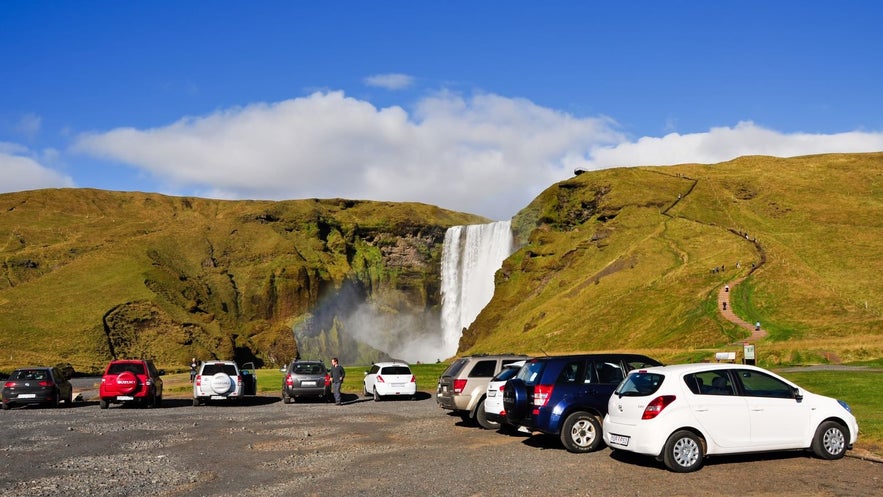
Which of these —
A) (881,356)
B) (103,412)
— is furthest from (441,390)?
(881,356)

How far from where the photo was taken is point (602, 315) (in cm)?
6291

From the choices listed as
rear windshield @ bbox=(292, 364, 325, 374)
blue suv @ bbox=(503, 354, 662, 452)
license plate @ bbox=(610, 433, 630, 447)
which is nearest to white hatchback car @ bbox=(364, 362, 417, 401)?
rear windshield @ bbox=(292, 364, 325, 374)

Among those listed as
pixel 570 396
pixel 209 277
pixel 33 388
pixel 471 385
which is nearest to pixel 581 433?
pixel 570 396

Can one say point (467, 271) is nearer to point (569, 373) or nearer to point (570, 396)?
point (569, 373)

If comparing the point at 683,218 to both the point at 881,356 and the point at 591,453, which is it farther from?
the point at 591,453

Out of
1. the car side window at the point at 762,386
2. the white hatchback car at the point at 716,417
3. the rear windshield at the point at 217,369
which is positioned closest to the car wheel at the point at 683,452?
the white hatchback car at the point at 716,417

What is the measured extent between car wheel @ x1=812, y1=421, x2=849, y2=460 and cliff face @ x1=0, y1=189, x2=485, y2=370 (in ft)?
225

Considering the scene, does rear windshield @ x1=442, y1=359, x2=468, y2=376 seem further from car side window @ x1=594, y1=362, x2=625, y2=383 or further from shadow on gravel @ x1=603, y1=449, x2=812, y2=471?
shadow on gravel @ x1=603, y1=449, x2=812, y2=471

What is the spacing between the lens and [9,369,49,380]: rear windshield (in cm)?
2758

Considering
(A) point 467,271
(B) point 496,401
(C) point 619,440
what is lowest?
(C) point 619,440

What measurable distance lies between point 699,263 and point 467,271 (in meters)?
43.1

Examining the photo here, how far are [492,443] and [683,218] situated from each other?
6951 cm

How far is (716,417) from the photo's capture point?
37.9ft

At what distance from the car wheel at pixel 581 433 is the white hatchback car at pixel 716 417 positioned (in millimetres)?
1460
